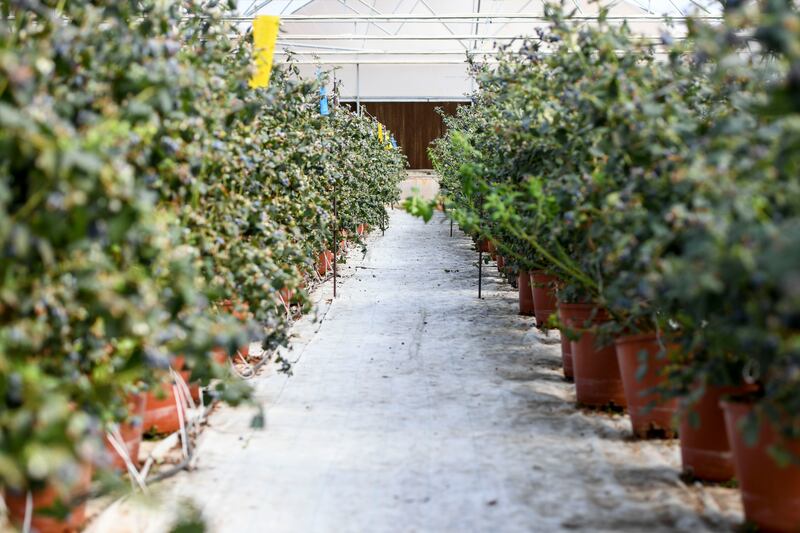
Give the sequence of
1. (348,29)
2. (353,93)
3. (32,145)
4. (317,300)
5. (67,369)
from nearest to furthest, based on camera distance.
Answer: (32,145) → (67,369) → (317,300) → (348,29) → (353,93)

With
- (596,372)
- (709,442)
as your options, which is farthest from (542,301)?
(709,442)

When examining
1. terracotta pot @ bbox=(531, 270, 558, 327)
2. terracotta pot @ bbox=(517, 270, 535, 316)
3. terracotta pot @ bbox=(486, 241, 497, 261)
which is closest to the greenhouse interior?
terracotta pot @ bbox=(531, 270, 558, 327)

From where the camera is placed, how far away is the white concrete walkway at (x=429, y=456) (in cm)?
311

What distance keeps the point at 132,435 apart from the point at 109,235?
1.55 m

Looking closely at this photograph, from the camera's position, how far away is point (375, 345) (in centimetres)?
631

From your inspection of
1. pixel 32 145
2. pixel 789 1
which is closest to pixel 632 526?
pixel 789 1

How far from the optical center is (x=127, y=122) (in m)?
2.29

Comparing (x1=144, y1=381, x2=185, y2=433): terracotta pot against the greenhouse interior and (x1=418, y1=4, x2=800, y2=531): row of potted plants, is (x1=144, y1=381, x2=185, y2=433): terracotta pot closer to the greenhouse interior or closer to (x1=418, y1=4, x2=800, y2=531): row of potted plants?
the greenhouse interior

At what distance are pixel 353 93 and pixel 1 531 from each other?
76.3 ft

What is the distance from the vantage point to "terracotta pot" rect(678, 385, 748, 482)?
130 inches

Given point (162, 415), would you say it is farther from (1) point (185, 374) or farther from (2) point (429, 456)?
(2) point (429, 456)

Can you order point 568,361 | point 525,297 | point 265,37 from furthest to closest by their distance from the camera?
point 525,297, point 568,361, point 265,37

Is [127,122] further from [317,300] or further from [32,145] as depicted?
[317,300]

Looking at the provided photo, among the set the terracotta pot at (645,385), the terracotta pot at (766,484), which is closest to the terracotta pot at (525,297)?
the terracotta pot at (645,385)
